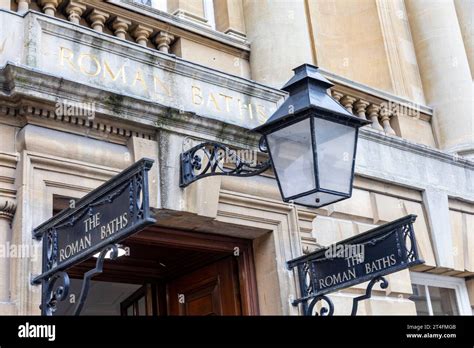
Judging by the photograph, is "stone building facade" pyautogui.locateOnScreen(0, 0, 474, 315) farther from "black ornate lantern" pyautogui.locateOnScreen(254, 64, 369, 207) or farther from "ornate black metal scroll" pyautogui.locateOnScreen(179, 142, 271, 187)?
"black ornate lantern" pyautogui.locateOnScreen(254, 64, 369, 207)

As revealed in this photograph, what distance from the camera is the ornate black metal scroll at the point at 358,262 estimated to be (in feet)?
20.9

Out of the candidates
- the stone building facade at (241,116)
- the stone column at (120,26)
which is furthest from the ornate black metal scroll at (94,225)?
the stone column at (120,26)

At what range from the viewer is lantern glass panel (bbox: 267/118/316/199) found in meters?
5.40

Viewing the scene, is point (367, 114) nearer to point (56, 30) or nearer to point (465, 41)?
point (465, 41)

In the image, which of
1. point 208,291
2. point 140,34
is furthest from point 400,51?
point 208,291

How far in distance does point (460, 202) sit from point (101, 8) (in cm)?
489

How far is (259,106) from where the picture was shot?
7637 millimetres

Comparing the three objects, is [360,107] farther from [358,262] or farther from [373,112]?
[358,262]

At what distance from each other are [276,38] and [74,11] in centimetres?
230

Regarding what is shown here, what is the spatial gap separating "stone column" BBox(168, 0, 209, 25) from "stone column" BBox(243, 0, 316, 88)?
0.56m

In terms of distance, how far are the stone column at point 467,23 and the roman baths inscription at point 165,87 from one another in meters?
5.17

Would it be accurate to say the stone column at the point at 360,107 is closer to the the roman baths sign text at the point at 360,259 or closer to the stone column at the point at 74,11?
the the roman baths sign text at the point at 360,259

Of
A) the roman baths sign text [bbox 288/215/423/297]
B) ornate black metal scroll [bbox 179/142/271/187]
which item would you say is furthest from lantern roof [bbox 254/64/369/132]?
the roman baths sign text [bbox 288/215/423/297]

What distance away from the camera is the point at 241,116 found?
24.4 feet
